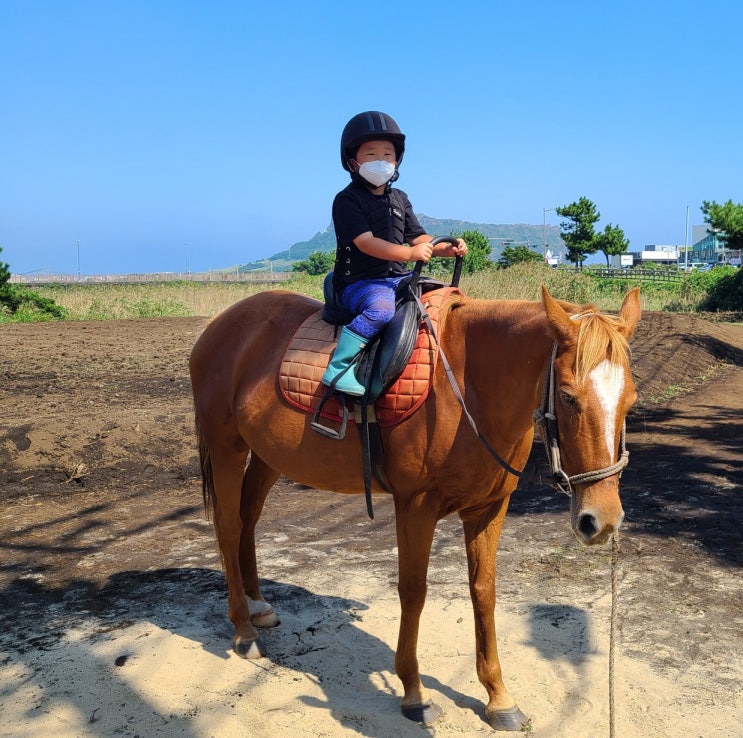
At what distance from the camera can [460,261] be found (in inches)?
151

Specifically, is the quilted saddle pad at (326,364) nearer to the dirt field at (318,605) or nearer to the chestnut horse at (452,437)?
the chestnut horse at (452,437)

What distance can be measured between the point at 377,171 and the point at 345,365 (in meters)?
0.98

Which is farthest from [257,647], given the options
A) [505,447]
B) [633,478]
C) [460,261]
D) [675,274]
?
[675,274]

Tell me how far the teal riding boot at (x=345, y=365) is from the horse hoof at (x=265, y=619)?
68.4 inches

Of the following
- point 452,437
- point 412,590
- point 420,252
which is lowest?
point 412,590

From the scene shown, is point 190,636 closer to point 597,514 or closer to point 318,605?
point 318,605

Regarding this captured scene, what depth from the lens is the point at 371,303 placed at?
362 centimetres

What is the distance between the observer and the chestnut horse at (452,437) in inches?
107

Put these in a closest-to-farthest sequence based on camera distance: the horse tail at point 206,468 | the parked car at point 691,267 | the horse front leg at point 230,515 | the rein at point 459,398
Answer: the rein at point 459,398
the horse front leg at point 230,515
the horse tail at point 206,468
the parked car at point 691,267

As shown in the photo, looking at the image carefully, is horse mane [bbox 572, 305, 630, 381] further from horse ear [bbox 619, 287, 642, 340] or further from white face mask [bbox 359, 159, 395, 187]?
white face mask [bbox 359, 159, 395, 187]

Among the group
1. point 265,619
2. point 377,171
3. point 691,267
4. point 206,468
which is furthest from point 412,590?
point 691,267

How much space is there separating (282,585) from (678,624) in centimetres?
255

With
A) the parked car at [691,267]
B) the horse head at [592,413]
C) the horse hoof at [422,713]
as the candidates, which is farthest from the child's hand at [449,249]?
the parked car at [691,267]

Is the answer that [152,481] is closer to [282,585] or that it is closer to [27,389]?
[282,585]
